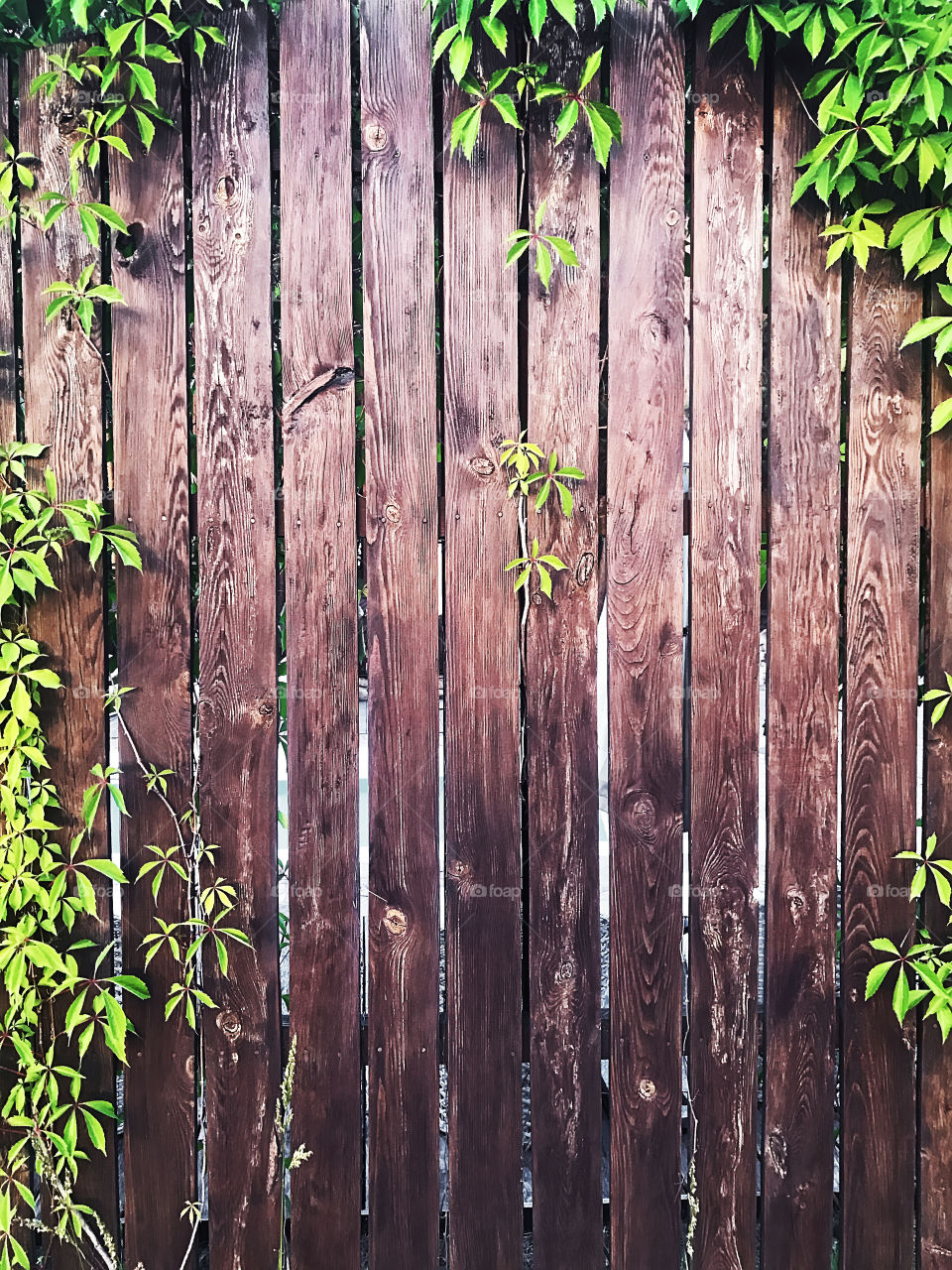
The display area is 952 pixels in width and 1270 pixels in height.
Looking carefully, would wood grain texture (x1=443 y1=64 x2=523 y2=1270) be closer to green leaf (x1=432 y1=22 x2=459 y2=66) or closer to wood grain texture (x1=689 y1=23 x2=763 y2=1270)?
wood grain texture (x1=689 y1=23 x2=763 y2=1270)

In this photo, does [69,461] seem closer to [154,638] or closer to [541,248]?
[154,638]

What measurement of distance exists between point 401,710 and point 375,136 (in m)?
1.14

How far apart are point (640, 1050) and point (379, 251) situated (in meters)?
1.69

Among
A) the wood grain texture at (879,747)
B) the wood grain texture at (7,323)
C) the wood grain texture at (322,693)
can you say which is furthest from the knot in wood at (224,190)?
the wood grain texture at (879,747)

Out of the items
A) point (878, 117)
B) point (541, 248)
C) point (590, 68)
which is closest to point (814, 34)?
point (878, 117)

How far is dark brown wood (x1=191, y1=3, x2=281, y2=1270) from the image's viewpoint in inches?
63.9

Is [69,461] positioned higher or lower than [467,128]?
lower

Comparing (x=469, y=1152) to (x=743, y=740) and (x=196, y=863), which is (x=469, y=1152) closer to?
(x=196, y=863)

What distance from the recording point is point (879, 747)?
1.67 meters

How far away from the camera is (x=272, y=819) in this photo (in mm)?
1678

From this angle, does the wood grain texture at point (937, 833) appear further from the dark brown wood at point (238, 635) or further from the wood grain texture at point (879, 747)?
the dark brown wood at point (238, 635)

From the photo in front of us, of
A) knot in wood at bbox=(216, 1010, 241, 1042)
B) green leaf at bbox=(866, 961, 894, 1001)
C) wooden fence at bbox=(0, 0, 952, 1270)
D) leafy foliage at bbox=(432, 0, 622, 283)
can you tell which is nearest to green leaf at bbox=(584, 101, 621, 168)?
leafy foliage at bbox=(432, 0, 622, 283)

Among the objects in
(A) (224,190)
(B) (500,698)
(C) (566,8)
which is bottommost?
(B) (500,698)

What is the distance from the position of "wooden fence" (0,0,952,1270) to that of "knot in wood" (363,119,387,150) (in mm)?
62
